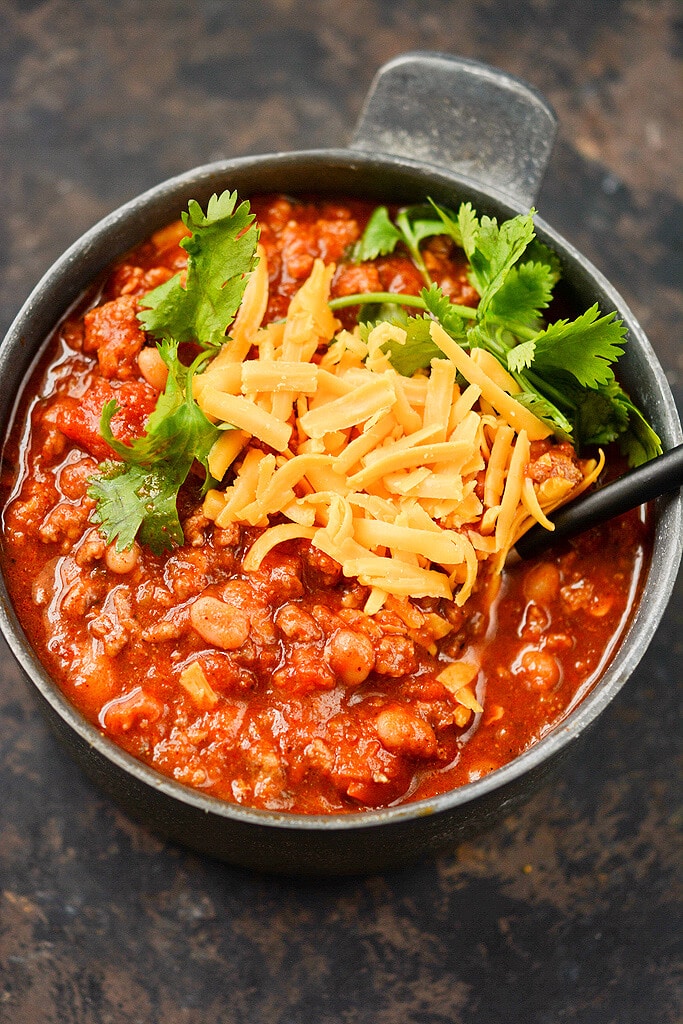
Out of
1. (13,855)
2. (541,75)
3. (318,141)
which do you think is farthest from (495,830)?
(541,75)

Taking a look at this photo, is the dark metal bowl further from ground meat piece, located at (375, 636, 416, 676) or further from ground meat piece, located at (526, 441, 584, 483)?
ground meat piece, located at (375, 636, 416, 676)

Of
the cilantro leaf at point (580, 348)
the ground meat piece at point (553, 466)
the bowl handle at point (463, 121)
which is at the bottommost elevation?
the ground meat piece at point (553, 466)

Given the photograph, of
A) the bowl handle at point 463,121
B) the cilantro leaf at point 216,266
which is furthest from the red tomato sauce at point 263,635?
the bowl handle at point 463,121

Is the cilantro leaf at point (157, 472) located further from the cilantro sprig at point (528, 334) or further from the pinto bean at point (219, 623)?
the cilantro sprig at point (528, 334)

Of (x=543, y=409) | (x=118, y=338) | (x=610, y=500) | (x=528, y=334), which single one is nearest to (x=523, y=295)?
(x=528, y=334)

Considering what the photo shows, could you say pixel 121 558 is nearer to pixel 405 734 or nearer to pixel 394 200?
pixel 405 734
